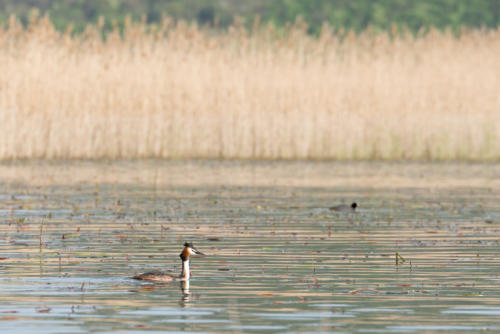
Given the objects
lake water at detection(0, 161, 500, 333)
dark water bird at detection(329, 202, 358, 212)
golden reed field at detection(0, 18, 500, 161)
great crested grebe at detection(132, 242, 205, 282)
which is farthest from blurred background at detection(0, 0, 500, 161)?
great crested grebe at detection(132, 242, 205, 282)

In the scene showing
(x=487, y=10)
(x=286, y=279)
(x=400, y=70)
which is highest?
(x=487, y=10)

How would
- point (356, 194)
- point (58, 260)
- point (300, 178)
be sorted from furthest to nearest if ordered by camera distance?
point (300, 178) < point (356, 194) < point (58, 260)

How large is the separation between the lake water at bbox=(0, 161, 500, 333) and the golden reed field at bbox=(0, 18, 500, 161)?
2.73 m

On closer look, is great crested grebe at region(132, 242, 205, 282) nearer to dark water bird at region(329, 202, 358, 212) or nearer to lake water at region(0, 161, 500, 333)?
lake water at region(0, 161, 500, 333)

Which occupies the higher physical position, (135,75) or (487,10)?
(487,10)

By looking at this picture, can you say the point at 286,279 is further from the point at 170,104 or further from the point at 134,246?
the point at 170,104

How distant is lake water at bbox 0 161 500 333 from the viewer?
36.1 ft

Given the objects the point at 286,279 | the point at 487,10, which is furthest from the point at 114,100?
the point at 487,10

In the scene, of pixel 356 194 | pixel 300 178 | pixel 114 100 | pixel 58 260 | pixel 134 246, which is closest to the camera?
pixel 58 260

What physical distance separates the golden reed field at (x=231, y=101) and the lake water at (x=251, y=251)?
8.94 feet

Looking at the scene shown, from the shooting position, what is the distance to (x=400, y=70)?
32.5 metres

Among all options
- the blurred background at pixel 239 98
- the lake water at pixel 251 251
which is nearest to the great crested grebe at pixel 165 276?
the lake water at pixel 251 251

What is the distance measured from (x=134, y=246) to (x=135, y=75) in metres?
15.7

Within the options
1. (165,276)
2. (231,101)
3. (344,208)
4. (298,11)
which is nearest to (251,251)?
(165,276)
